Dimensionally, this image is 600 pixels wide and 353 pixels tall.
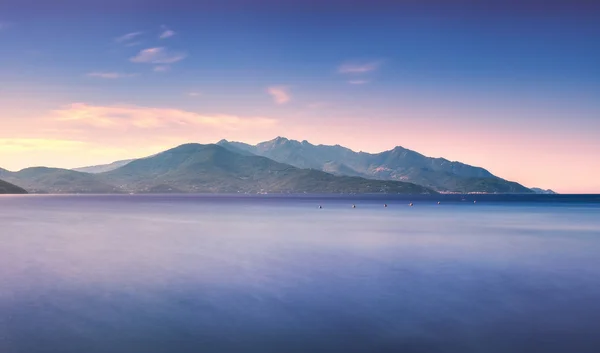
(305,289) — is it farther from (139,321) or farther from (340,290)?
(139,321)

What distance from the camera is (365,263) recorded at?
46375 millimetres

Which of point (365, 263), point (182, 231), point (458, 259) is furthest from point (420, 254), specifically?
point (182, 231)

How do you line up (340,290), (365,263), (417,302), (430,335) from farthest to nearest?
(365,263)
(340,290)
(417,302)
(430,335)

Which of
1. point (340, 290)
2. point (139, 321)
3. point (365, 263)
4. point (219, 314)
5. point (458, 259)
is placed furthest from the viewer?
point (458, 259)

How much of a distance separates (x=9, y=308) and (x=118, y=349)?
11531mm

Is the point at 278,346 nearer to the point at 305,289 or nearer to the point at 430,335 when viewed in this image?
the point at 430,335

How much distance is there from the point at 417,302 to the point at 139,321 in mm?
16255

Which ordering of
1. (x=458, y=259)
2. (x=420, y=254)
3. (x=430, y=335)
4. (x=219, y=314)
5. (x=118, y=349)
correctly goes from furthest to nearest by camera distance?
(x=420, y=254) < (x=458, y=259) < (x=219, y=314) < (x=430, y=335) < (x=118, y=349)

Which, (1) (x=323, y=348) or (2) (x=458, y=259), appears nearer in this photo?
(1) (x=323, y=348)

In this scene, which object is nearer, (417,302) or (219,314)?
(219,314)

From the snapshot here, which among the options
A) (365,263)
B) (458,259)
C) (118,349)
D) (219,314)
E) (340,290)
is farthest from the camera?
(458,259)

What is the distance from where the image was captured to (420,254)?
177 ft

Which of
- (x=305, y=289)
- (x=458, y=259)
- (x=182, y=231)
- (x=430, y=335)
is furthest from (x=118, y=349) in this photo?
(x=182, y=231)

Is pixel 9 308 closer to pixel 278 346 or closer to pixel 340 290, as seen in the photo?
pixel 278 346
